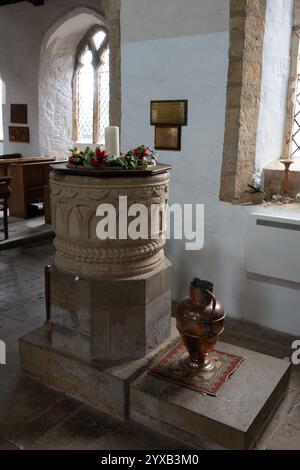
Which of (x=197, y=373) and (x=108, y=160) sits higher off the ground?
(x=108, y=160)

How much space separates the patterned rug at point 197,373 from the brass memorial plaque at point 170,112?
1836 millimetres

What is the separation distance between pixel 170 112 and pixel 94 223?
1636 mm

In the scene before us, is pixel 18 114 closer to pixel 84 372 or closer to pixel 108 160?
pixel 108 160

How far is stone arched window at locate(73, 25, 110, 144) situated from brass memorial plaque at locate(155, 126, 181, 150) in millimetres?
4772

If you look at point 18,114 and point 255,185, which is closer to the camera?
point 255,185

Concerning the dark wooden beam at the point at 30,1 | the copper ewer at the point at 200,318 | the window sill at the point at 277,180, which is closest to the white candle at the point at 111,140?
the copper ewer at the point at 200,318

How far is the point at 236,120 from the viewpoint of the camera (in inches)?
133

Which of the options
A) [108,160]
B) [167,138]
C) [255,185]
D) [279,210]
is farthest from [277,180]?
[108,160]

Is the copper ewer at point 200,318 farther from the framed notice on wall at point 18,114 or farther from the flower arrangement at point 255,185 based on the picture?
the framed notice on wall at point 18,114

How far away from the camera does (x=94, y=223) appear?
2398 millimetres

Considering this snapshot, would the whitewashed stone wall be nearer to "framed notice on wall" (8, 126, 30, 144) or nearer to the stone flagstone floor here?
the stone flagstone floor

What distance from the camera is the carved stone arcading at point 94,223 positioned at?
2.37 metres

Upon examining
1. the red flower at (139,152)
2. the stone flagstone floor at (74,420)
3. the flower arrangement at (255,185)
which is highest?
the red flower at (139,152)

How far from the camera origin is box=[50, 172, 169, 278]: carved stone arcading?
2367mm
